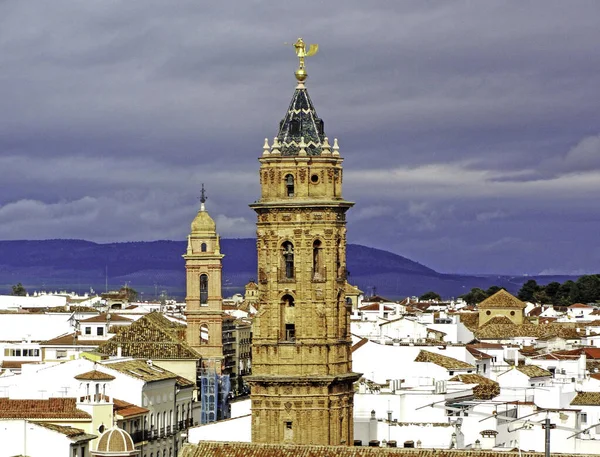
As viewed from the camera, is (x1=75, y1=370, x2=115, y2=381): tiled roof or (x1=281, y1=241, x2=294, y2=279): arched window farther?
(x1=75, y1=370, x2=115, y2=381): tiled roof

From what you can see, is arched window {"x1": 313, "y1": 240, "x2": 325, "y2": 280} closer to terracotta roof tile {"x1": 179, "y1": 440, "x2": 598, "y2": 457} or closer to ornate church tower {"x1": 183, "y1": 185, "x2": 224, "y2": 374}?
terracotta roof tile {"x1": 179, "y1": 440, "x2": 598, "y2": 457}

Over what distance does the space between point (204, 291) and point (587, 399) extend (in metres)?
53.4

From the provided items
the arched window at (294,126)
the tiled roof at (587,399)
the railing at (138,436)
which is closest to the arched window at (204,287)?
the railing at (138,436)

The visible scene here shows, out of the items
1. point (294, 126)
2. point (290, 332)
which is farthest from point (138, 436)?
point (294, 126)

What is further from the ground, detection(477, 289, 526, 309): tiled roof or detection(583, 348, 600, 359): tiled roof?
detection(477, 289, 526, 309): tiled roof

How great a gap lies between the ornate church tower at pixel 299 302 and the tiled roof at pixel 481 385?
908 inches

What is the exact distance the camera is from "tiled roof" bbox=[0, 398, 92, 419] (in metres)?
80.4

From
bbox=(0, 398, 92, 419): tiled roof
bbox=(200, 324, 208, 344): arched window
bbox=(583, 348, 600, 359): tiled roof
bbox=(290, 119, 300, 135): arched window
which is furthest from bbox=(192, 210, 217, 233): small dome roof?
bbox=(290, 119, 300, 135): arched window

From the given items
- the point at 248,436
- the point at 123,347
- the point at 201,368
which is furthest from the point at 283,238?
the point at 201,368

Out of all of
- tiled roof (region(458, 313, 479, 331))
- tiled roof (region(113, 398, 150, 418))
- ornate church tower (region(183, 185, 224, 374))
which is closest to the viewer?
tiled roof (region(113, 398, 150, 418))

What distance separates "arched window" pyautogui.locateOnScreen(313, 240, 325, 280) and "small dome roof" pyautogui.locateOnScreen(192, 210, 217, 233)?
74.4m

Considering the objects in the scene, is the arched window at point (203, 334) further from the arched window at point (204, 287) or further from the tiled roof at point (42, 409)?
the tiled roof at point (42, 409)

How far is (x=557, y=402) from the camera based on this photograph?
304ft

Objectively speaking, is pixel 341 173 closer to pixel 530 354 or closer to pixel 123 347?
Result: pixel 123 347
